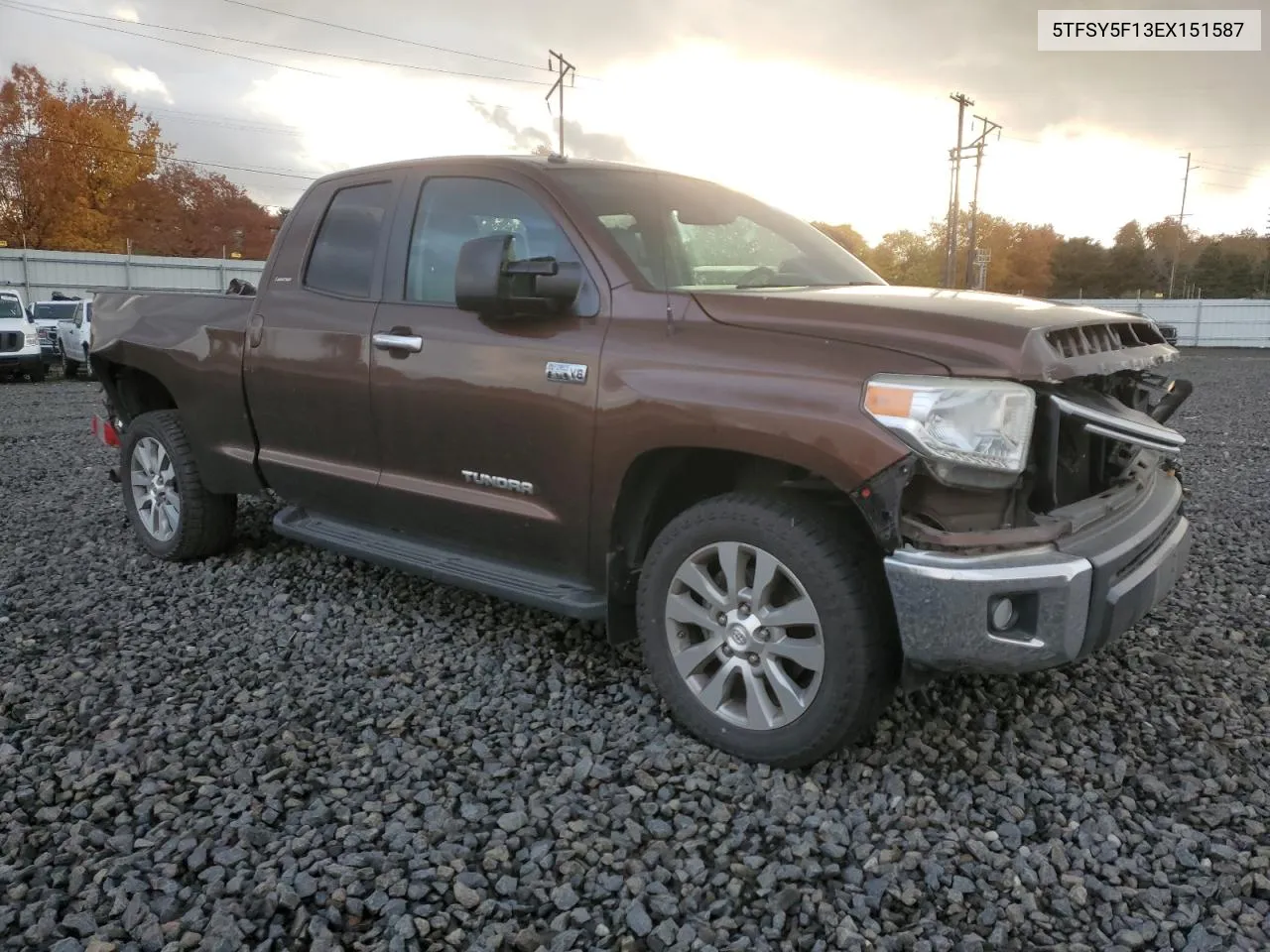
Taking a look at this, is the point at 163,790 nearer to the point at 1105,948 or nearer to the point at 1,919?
the point at 1,919

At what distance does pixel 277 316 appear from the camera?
436 centimetres

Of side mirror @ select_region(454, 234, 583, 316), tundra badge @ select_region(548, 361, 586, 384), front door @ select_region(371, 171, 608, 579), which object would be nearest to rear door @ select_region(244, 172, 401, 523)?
front door @ select_region(371, 171, 608, 579)

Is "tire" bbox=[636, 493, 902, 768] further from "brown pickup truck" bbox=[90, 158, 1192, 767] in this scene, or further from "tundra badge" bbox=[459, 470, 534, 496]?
"tundra badge" bbox=[459, 470, 534, 496]

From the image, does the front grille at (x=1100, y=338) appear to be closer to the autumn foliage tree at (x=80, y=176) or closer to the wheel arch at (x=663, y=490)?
the wheel arch at (x=663, y=490)

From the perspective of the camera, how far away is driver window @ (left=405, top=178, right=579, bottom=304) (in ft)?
11.9

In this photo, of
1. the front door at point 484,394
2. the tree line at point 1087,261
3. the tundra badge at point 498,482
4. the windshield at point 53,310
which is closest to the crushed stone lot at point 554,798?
the front door at point 484,394

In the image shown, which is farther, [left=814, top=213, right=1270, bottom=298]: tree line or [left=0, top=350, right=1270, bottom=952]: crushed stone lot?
[left=814, top=213, right=1270, bottom=298]: tree line

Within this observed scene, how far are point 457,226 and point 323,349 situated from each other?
79 centimetres

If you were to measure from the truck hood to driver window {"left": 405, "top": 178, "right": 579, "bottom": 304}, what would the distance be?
778mm

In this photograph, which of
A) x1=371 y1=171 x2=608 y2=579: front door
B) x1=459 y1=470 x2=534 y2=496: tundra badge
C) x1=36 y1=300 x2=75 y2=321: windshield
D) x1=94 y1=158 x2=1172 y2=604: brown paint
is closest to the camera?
x1=94 y1=158 x2=1172 y2=604: brown paint

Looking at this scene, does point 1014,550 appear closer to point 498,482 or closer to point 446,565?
point 498,482

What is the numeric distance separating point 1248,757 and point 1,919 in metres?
3.49

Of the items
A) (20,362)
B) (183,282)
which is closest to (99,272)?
(183,282)

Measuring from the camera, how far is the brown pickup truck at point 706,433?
262 centimetres
